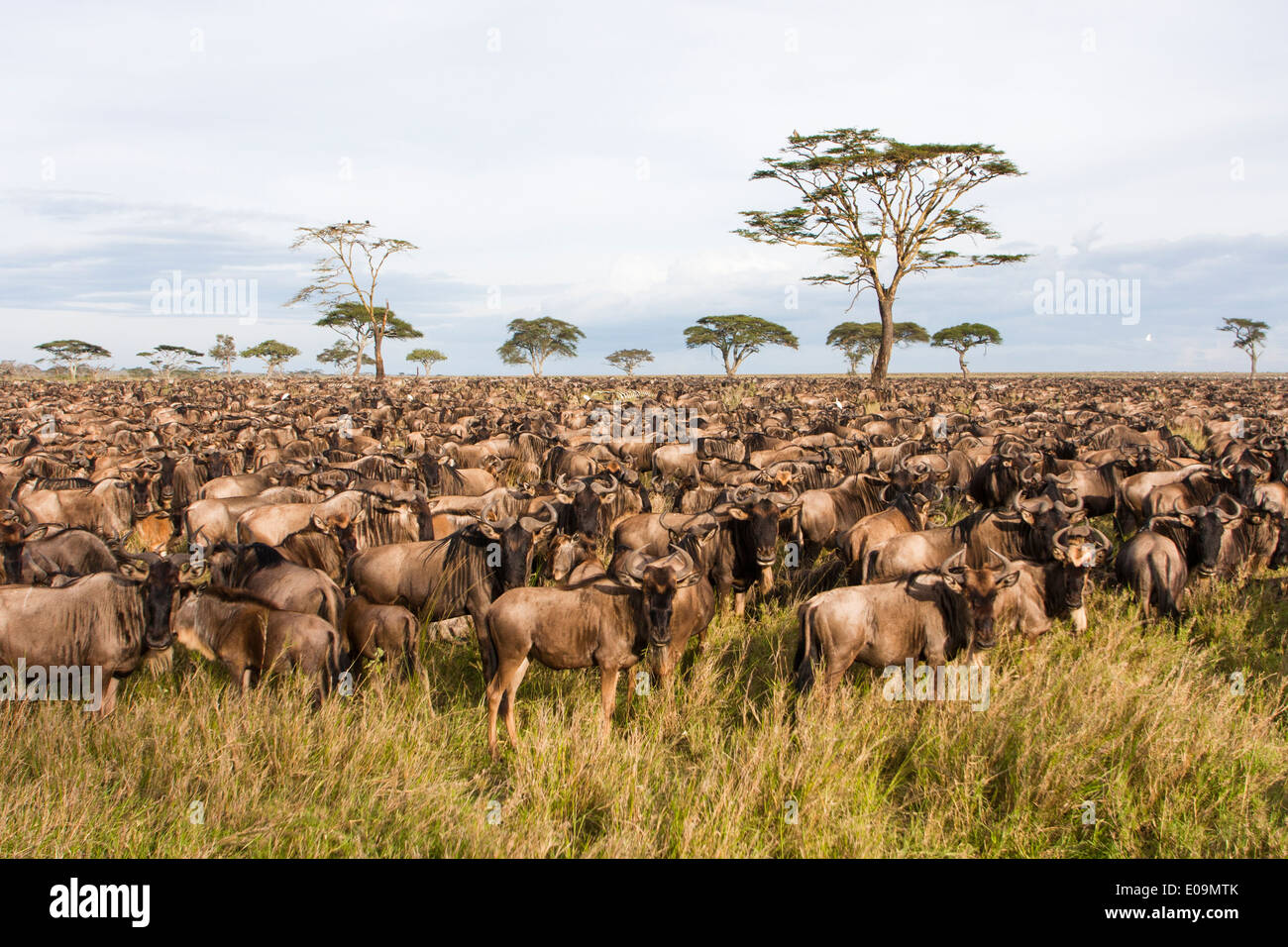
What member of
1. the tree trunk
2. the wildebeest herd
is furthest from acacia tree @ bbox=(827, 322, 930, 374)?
the wildebeest herd

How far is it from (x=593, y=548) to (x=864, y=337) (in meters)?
77.5

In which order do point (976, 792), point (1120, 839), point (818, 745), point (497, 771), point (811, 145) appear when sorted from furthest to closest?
point (811, 145) → point (497, 771) → point (818, 745) → point (976, 792) → point (1120, 839)

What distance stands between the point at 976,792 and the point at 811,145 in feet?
127

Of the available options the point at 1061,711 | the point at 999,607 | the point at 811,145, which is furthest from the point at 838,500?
the point at 811,145

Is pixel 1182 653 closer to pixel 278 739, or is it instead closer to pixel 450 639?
pixel 450 639

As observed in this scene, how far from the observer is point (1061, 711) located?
509 cm

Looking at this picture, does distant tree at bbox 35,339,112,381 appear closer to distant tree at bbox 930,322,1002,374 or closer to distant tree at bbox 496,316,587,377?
distant tree at bbox 496,316,587,377

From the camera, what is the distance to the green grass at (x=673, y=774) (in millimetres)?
3842

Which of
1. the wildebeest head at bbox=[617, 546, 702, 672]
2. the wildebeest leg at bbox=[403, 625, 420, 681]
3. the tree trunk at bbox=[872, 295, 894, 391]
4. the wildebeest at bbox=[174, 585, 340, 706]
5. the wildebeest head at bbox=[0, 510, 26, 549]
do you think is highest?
the tree trunk at bbox=[872, 295, 894, 391]

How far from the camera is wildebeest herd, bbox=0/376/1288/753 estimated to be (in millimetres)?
5523

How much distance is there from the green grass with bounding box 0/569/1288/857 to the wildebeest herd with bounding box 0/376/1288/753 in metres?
0.45

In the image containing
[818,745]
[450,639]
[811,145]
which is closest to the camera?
[818,745]

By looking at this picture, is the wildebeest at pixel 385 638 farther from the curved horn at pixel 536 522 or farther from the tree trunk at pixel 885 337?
the tree trunk at pixel 885 337

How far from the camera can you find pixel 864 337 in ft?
264
